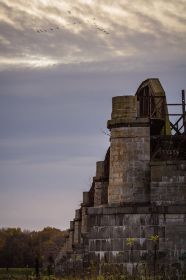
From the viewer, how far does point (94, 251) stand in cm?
1991

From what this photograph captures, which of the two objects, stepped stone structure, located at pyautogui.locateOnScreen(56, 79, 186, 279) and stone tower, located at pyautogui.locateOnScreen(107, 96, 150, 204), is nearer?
stepped stone structure, located at pyautogui.locateOnScreen(56, 79, 186, 279)

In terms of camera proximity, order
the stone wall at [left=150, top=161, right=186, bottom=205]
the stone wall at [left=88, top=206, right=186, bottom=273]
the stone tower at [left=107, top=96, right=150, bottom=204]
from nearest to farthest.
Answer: the stone wall at [left=88, top=206, right=186, bottom=273] < the stone wall at [left=150, top=161, right=186, bottom=205] < the stone tower at [left=107, top=96, right=150, bottom=204]

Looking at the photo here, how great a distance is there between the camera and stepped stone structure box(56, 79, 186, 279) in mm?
19156

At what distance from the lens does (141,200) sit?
20391mm

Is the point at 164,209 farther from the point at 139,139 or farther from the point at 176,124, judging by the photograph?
the point at 176,124

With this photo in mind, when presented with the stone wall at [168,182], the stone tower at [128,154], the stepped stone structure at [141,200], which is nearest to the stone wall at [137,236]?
the stepped stone structure at [141,200]

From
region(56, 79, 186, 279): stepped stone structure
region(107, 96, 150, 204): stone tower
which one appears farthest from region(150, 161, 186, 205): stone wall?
region(107, 96, 150, 204): stone tower

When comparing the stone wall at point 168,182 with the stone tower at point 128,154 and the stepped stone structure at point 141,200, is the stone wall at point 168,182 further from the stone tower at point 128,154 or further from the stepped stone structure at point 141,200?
the stone tower at point 128,154

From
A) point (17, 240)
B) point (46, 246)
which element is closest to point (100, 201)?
point (17, 240)

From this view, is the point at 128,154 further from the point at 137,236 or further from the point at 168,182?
the point at 137,236

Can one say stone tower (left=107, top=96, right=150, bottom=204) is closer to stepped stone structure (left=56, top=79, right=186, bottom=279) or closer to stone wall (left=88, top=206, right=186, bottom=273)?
stepped stone structure (left=56, top=79, right=186, bottom=279)

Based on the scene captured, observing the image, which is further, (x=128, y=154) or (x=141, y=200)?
(x=128, y=154)

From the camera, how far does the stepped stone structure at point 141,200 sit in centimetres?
1916

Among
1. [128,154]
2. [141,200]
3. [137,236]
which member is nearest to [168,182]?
[141,200]
